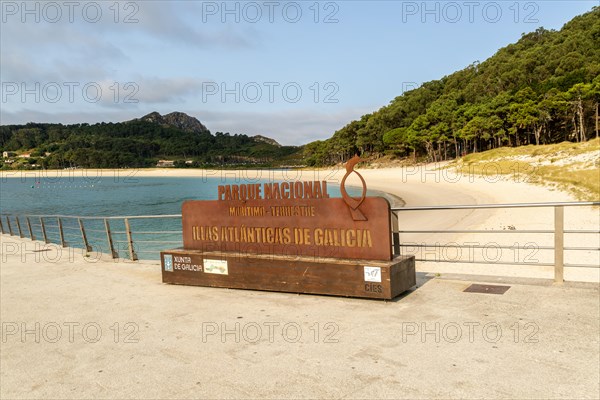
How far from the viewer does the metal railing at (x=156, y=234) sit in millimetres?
6223

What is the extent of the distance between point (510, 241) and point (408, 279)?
11.1m

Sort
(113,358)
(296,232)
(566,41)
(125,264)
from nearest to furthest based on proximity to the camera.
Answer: (113,358) → (296,232) → (125,264) → (566,41)

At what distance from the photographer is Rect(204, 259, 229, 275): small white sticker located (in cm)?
724

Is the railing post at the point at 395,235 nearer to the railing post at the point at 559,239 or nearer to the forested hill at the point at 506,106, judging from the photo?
the railing post at the point at 559,239

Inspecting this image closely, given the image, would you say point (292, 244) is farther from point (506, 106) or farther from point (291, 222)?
point (506, 106)

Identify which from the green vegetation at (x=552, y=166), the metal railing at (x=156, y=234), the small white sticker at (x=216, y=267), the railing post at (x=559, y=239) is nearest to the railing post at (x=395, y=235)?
the metal railing at (x=156, y=234)

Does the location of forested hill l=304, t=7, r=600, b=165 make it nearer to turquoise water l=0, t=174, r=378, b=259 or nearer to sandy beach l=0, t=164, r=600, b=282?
turquoise water l=0, t=174, r=378, b=259

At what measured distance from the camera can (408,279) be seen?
6301 millimetres

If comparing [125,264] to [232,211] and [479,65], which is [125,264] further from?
[479,65]

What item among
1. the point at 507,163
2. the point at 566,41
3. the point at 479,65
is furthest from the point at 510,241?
the point at 479,65

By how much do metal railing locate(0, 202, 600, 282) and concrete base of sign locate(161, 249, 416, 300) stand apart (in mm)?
630

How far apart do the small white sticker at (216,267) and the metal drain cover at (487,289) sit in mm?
3501

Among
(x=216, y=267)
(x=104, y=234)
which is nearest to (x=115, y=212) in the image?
(x=104, y=234)

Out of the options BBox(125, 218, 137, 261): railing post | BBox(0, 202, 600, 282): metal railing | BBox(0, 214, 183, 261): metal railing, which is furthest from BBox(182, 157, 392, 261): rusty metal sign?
BBox(0, 214, 183, 261): metal railing
